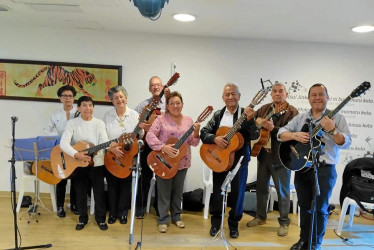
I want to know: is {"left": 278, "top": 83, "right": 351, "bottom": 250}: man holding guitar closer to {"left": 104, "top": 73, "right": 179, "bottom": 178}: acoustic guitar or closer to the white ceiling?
the white ceiling

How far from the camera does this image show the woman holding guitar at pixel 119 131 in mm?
3260

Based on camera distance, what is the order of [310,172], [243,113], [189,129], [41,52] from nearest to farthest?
[310,172] → [243,113] → [189,129] → [41,52]

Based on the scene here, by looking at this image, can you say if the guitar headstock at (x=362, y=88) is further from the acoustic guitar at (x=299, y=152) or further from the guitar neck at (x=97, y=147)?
the guitar neck at (x=97, y=147)

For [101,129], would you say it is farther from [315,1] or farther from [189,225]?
[315,1]

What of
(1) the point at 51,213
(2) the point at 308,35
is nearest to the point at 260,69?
(2) the point at 308,35

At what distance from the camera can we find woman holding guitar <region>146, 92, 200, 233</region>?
304 cm

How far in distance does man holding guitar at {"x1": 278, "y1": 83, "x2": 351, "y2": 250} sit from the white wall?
175 centimetres

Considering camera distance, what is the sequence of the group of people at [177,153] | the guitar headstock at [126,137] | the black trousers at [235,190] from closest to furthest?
the group of people at [177,153], the black trousers at [235,190], the guitar headstock at [126,137]

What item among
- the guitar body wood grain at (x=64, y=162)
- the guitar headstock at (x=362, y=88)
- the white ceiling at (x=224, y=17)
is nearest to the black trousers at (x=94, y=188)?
the guitar body wood grain at (x=64, y=162)

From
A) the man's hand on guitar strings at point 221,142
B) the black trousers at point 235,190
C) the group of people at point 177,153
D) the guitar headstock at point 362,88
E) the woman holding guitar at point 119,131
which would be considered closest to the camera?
the guitar headstock at point 362,88

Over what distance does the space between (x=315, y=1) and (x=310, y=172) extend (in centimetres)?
146

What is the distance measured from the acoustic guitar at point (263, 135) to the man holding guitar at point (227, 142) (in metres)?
0.20

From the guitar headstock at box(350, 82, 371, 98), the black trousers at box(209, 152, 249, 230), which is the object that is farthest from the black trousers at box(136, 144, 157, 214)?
the guitar headstock at box(350, 82, 371, 98)

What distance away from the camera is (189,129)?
2965 millimetres
